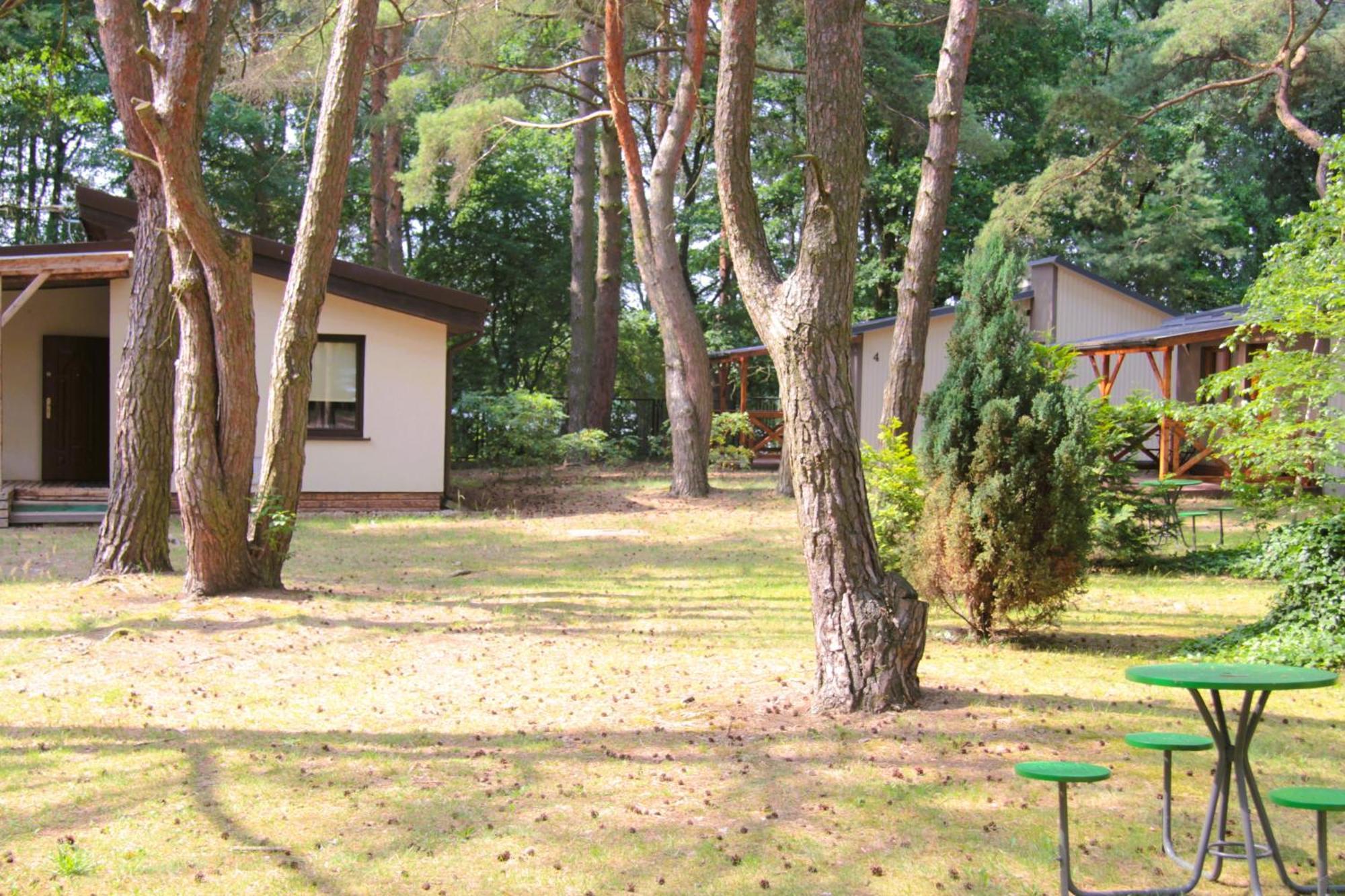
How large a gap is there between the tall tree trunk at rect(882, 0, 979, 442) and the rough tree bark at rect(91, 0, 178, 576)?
6673mm

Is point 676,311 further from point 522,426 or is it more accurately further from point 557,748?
point 557,748

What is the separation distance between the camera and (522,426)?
19250 mm

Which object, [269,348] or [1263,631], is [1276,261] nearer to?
[1263,631]

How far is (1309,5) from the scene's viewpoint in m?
18.1

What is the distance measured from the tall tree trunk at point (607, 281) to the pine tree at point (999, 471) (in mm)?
16699

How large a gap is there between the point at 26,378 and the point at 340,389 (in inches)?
176

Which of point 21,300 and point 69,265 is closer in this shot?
point 21,300

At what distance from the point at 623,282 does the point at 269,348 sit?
22.8 metres

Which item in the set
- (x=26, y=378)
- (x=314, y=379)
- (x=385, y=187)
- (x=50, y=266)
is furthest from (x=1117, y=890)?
(x=385, y=187)

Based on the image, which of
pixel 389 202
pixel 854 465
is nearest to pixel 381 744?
pixel 854 465

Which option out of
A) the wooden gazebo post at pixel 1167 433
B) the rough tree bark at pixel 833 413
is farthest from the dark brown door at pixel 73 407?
the wooden gazebo post at pixel 1167 433

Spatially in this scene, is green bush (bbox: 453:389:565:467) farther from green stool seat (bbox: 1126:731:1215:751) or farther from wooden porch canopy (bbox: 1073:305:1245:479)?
green stool seat (bbox: 1126:731:1215:751)

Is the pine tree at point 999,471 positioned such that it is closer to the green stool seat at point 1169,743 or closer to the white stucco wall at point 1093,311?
the green stool seat at point 1169,743

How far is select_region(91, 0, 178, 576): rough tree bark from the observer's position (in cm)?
935
